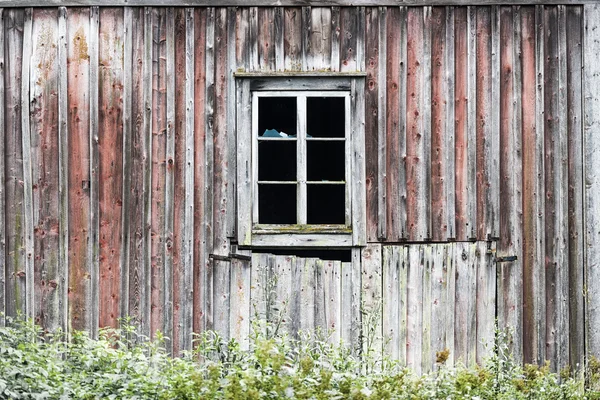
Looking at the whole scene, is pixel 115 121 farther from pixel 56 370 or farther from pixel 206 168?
pixel 56 370

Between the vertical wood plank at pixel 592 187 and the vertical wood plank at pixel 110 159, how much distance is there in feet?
14.0

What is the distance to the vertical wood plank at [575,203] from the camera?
8.70 m

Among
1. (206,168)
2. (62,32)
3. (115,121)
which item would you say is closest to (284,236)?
(206,168)

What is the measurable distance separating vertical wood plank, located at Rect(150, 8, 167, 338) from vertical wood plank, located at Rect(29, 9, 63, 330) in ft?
2.87

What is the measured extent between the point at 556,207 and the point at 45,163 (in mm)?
4715

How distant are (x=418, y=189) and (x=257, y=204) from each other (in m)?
1.48

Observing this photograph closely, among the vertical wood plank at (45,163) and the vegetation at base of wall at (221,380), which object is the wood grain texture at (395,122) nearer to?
the vegetation at base of wall at (221,380)

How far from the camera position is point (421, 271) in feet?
28.4

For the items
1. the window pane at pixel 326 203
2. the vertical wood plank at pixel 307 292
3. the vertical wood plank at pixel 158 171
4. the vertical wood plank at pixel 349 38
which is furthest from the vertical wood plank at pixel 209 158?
the vertical wood plank at pixel 349 38

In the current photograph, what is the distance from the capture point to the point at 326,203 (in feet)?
29.0

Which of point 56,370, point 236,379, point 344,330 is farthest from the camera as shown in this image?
point 344,330

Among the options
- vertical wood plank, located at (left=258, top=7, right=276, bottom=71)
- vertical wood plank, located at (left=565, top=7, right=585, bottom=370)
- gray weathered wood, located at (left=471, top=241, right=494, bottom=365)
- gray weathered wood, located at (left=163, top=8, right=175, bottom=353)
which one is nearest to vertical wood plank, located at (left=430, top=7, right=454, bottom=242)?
gray weathered wood, located at (left=471, top=241, right=494, bottom=365)

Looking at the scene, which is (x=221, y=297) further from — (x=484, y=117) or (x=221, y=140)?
(x=484, y=117)

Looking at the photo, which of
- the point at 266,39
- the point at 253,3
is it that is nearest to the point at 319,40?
the point at 266,39
